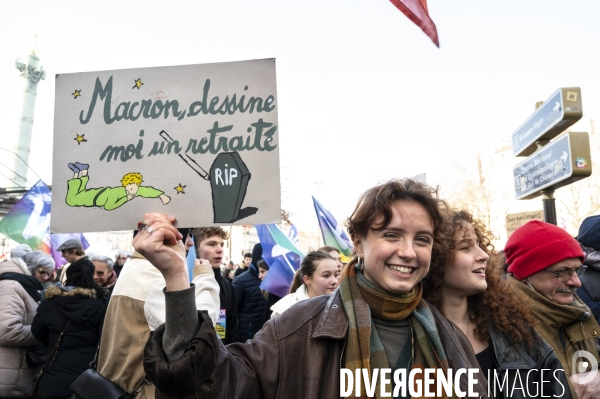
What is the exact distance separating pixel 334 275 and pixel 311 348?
3.28 metres

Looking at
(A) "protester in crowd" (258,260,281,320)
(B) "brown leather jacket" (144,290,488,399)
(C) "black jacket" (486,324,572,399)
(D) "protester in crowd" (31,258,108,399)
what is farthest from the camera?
(A) "protester in crowd" (258,260,281,320)

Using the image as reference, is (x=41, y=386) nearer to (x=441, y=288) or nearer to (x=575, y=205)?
(x=441, y=288)

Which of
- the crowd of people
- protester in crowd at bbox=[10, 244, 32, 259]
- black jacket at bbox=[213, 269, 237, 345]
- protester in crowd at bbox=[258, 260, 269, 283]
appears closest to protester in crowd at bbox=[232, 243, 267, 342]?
protester in crowd at bbox=[258, 260, 269, 283]

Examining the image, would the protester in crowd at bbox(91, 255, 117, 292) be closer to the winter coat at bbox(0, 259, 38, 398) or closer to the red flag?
the winter coat at bbox(0, 259, 38, 398)

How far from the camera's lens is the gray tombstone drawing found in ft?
7.36

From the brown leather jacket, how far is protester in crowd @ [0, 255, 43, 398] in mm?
3963

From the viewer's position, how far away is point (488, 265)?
302 cm

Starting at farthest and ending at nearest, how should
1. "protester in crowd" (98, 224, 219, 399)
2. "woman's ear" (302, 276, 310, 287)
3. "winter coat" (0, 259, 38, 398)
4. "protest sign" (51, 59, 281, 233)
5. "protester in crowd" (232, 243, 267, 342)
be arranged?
"protester in crowd" (232, 243, 267, 342) → "woman's ear" (302, 276, 310, 287) → "winter coat" (0, 259, 38, 398) → "protester in crowd" (98, 224, 219, 399) → "protest sign" (51, 59, 281, 233)

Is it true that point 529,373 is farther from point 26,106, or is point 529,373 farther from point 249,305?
point 26,106

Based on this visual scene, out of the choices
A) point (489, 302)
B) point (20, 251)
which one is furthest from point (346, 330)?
point (20, 251)

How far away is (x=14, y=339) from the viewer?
5023 mm

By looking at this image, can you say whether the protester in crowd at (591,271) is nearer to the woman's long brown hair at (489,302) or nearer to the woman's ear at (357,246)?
the woman's long brown hair at (489,302)

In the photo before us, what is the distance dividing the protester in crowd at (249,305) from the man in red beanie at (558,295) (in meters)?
4.35

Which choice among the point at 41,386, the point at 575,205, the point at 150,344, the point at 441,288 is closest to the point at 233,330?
the point at 41,386
